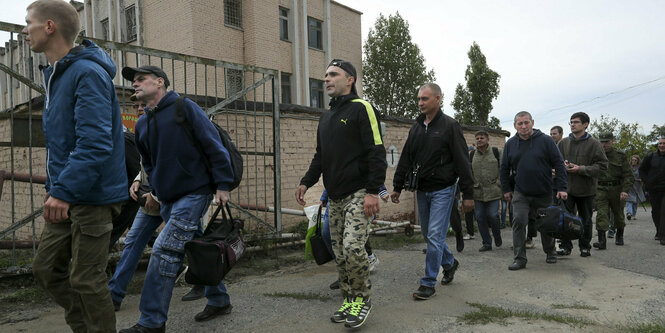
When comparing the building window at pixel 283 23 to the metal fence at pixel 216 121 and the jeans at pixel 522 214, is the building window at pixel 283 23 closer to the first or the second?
the metal fence at pixel 216 121

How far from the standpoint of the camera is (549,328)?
3.45 metres

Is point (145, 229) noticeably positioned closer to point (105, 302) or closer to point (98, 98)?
point (105, 302)

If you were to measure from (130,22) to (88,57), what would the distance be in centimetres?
1743

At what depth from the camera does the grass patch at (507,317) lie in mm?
3586

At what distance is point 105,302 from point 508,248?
6.31 metres

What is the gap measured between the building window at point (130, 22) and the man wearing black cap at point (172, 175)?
16.3m

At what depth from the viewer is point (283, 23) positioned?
19.5m

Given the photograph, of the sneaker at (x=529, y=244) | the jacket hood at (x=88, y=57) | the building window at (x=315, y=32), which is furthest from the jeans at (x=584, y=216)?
the building window at (x=315, y=32)

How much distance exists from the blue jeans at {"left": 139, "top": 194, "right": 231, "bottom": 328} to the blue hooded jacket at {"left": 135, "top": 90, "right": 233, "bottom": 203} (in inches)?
4.0

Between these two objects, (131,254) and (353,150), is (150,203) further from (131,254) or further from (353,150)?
(353,150)

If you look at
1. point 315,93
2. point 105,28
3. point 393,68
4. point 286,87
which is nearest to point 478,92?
point 393,68

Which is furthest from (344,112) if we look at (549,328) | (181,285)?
(181,285)

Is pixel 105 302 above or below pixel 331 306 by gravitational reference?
above

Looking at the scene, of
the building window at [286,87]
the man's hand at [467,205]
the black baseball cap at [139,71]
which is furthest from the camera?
the building window at [286,87]
